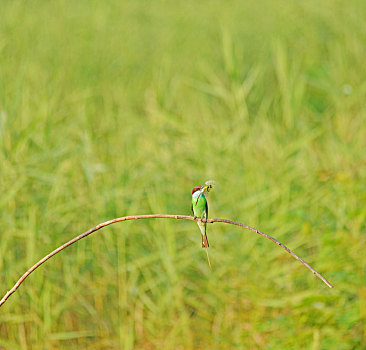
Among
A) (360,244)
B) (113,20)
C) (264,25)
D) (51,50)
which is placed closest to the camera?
(360,244)

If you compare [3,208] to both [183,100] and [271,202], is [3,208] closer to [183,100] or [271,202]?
[271,202]

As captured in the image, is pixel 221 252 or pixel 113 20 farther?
pixel 113 20

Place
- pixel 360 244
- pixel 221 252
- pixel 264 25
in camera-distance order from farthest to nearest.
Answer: pixel 264 25
pixel 221 252
pixel 360 244

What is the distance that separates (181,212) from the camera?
2934 millimetres

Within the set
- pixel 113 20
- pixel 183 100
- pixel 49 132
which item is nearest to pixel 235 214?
pixel 49 132

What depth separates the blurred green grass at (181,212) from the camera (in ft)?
8.72

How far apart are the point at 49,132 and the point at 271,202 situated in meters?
0.89

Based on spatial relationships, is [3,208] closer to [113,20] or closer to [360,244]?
[360,244]

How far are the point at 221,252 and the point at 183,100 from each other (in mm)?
1123

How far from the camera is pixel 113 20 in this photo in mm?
4801

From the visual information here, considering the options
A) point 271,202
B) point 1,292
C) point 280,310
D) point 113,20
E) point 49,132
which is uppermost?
point 113,20

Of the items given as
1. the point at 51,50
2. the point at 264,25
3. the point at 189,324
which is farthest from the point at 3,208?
the point at 264,25

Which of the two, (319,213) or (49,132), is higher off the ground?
(49,132)

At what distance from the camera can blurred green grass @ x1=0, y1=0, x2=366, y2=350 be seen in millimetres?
2658
